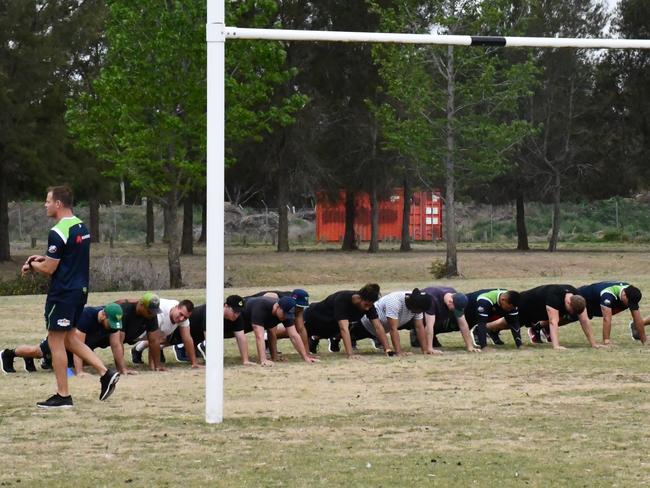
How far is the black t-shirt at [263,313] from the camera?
53.9 ft

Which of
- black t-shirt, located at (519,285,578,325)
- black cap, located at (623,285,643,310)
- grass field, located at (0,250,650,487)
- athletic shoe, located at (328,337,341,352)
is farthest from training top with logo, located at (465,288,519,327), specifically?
athletic shoe, located at (328,337,341,352)

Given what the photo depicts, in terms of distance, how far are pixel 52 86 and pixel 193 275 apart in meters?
10.8

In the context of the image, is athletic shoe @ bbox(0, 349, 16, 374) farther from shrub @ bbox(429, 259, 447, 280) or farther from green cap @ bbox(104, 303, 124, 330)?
shrub @ bbox(429, 259, 447, 280)

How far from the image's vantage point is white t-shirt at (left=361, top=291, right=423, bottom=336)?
58.2 feet

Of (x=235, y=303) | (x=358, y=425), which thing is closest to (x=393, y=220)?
(x=235, y=303)

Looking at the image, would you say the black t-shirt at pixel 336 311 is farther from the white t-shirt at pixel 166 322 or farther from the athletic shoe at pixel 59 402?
the athletic shoe at pixel 59 402

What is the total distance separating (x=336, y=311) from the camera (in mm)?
17250

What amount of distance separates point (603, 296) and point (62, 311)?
946 centimetres

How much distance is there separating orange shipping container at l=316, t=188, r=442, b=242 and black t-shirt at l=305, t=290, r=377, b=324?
150 feet

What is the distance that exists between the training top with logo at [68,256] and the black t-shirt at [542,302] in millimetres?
8294

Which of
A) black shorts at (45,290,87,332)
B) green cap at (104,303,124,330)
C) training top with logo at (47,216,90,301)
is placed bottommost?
green cap at (104,303,124,330)

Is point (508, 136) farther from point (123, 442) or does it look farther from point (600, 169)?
point (123, 442)

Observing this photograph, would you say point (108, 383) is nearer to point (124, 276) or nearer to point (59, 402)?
point (59, 402)

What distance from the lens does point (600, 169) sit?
5662cm
